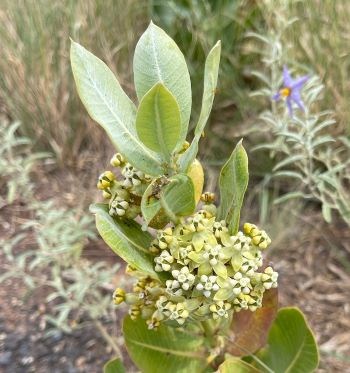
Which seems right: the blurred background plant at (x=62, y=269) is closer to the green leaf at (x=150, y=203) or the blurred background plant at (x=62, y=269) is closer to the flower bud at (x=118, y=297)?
the flower bud at (x=118, y=297)

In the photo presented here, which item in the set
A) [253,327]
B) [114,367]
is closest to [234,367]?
[253,327]

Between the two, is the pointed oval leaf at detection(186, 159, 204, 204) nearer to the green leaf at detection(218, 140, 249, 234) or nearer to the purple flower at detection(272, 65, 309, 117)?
the green leaf at detection(218, 140, 249, 234)

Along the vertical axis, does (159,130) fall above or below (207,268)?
above

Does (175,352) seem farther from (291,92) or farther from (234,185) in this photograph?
(291,92)

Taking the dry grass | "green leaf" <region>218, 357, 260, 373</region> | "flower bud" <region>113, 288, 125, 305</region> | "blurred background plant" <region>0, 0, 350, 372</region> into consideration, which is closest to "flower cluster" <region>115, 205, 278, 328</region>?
"flower bud" <region>113, 288, 125, 305</region>

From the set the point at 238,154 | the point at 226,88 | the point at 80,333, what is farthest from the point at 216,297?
the point at 226,88

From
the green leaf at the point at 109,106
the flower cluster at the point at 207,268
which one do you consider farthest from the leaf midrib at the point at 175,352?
the green leaf at the point at 109,106
